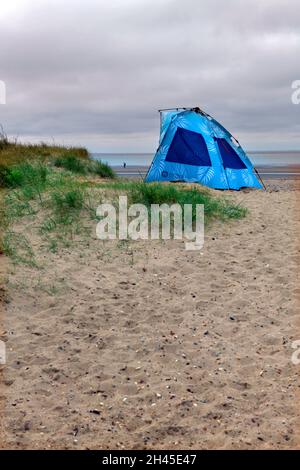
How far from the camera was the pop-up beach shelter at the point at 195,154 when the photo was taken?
13.0 metres

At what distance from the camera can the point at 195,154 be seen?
42.8ft

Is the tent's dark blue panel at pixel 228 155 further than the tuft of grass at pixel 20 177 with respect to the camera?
Yes

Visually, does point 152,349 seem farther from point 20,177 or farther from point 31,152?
point 31,152

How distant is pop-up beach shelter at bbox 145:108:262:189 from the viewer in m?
13.0

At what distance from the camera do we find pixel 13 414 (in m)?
4.04

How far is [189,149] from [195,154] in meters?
0.19

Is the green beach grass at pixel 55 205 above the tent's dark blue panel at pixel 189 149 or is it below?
Result: below

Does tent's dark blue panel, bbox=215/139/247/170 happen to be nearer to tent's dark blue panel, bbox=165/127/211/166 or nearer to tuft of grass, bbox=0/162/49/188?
tent's dark blue panel, bbox=165/127/211/166

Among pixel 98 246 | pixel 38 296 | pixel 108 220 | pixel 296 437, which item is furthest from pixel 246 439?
pixel 108 220

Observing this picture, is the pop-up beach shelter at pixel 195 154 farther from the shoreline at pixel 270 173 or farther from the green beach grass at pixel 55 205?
the shoreline at pixel 270 173

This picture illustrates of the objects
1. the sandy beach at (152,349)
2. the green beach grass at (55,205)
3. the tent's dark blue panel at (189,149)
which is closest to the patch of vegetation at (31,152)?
the green beach grass at (55,205)

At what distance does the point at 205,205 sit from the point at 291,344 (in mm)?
4480

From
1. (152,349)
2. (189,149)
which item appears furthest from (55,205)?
(189,149)

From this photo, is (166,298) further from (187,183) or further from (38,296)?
(187,183)
